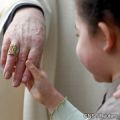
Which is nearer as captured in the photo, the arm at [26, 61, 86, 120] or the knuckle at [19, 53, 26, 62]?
the arm at [26, 61, 86, 120]

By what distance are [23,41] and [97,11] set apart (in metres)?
0.37

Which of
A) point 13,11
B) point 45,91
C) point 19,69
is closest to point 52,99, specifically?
point 45,91

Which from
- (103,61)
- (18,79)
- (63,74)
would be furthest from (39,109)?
(103,61)

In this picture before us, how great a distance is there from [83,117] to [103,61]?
0.68 ft

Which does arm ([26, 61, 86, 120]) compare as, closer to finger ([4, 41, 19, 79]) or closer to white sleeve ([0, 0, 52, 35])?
finger ([4, 41, 19, 79])

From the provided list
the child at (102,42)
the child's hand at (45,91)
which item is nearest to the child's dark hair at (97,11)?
the child at (102,42)

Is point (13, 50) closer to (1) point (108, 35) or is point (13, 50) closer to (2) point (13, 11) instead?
(2) point (13, 11)

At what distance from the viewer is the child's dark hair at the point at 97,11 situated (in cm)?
71

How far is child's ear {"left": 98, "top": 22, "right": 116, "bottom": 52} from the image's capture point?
718 millimetres

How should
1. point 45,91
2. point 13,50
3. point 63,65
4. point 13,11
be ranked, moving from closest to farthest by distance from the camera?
point 45,91 < point 13,50 < point 13,11 < point 63,65

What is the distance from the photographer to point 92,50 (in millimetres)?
770

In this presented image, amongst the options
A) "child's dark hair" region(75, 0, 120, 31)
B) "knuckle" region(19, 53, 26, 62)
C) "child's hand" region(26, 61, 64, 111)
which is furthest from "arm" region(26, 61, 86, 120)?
"child's dark hair" region(75, 0, 120, 31)

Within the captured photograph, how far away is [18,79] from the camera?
1.00 metres

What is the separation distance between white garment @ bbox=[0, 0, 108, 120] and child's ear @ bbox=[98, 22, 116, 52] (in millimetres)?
498
